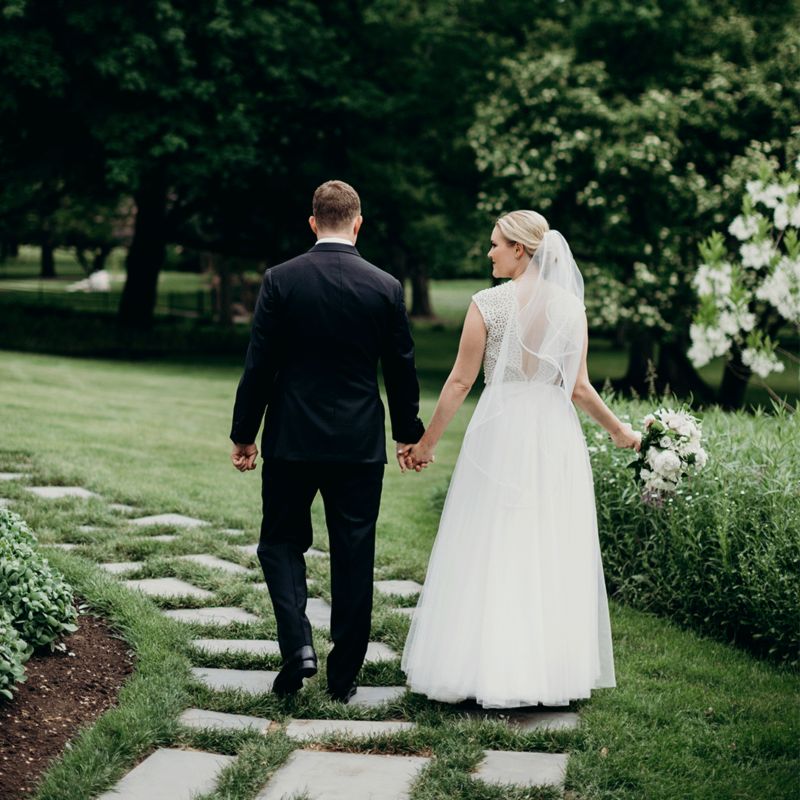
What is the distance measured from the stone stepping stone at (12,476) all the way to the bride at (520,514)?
4473mm

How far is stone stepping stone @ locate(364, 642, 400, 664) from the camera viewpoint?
16.7 feet

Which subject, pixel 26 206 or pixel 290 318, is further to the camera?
pixel 26 206

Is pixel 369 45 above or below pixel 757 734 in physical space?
above

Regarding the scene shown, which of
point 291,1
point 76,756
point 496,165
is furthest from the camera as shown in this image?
point 291,1

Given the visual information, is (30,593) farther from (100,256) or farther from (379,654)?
(100,256)

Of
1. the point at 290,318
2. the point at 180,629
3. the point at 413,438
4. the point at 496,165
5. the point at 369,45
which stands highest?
the point at 369,45

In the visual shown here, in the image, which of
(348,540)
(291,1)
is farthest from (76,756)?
(291,1)

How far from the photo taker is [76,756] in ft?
12.5

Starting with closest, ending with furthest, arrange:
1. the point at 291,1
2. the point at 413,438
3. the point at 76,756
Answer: the point at 76,756 < the point at 413,438 < the point at 291,1

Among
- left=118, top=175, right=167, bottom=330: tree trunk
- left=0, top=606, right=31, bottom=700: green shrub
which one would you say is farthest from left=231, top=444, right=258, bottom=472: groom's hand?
left=118, top=175, right=167, bottom=330: tree trunk

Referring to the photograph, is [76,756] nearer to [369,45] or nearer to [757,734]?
[757,734]

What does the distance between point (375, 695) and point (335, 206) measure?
7.04ft

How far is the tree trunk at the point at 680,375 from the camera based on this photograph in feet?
75.8

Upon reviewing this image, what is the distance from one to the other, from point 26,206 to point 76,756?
24.4 meters
